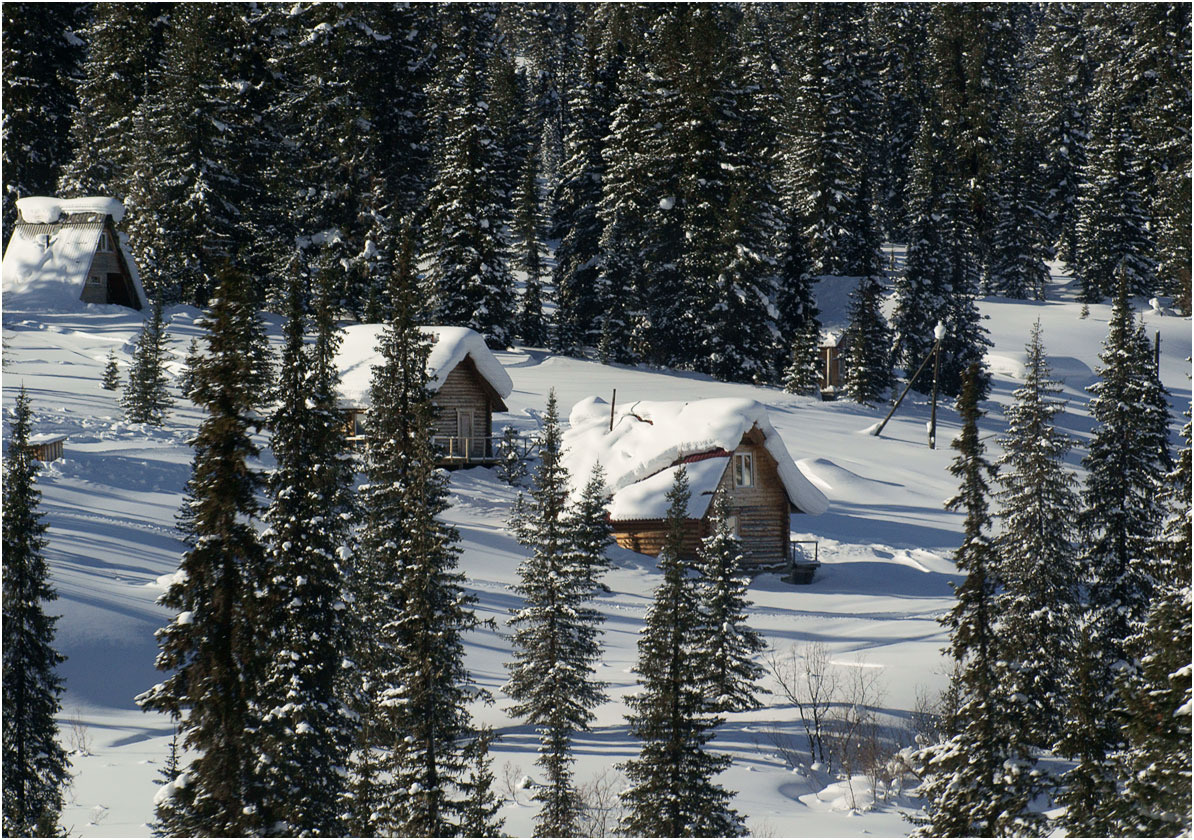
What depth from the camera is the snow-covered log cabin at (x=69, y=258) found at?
50312 mm

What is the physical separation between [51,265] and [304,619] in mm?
42487

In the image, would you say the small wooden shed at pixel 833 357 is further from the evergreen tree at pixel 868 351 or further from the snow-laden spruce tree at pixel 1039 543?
the snow-laden spruce tree at pixel 1039 543

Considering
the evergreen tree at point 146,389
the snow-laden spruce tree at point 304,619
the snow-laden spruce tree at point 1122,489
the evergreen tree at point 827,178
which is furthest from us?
the evergreen tree at point 827,178

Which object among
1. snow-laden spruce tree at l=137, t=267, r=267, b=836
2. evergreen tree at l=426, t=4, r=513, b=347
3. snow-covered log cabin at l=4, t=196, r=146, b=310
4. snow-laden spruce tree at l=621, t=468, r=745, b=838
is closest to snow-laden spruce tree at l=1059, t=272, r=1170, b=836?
snow-laden spruce tree at l=621, t=468, r=745, b=838

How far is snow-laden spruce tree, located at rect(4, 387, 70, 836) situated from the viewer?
1488cm

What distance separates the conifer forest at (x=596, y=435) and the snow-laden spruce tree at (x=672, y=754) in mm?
82

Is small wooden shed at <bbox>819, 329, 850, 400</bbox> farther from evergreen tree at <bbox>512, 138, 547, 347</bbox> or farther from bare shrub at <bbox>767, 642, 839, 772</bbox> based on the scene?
bare shrub at <bbox>767, 642, 839, 772</bbox>

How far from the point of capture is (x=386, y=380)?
78.6 ft

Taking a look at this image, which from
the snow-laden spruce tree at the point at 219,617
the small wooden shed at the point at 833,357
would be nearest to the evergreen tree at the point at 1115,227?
the small wooden shed at the point at 833,357

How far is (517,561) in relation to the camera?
107ft

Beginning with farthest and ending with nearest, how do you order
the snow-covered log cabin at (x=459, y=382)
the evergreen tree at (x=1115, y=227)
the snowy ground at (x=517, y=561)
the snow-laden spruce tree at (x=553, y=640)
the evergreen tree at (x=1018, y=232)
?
the evergreen tree at (x=1018, y=232)
the evergreen tree at (x=1115, y=227)
the snow-covered log cabin at (x=459, y=382)
the snow-laden spruce tree at (x=553, y=640)
the snowy ground at (x=517, y=561)

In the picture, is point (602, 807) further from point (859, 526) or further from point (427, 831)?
point (859, 526)

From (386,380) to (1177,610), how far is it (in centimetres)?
1530

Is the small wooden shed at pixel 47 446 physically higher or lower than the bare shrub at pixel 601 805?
higher
